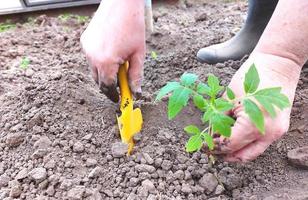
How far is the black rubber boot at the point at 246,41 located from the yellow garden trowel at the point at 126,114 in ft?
2.09

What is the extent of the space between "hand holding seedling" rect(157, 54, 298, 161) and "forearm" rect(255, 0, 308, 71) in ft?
0.21

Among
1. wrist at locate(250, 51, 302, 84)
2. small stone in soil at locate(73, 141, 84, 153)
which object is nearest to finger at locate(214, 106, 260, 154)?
wrist at locate(250, 51, 302, 84)

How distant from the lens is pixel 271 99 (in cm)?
104

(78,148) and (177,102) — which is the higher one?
(177,102)

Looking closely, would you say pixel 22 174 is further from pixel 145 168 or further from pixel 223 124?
pixel 223 124

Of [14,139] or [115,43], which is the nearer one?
[115,43]

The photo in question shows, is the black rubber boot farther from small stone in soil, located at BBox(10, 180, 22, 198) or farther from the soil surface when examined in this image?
small stone in soil, located at BBox(10, 180, 22, 198)

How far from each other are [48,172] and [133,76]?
39 cm

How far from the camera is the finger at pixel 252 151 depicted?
1159mm

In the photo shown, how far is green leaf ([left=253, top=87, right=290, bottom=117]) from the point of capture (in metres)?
1.03

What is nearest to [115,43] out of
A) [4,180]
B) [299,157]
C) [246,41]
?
[4,180]

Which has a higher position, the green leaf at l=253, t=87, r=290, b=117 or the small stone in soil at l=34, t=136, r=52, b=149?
the green leaf at l=253, t=87, r=290, b=117

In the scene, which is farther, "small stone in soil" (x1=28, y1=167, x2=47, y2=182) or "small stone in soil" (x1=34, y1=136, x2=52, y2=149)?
"small stone in soil" (x1=34, y1=136, x2=52, y2=149)

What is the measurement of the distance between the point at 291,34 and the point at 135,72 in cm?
48
